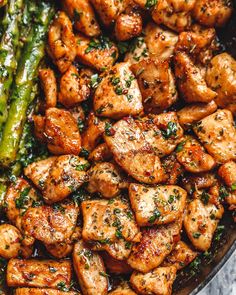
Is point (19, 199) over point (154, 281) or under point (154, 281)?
over

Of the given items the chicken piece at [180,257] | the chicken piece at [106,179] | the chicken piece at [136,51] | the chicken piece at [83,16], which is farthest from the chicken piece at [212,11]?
the chicken piece at [180,257]

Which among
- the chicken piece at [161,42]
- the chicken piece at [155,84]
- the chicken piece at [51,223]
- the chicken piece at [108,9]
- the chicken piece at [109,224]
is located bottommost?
the chicken piece at [51,223]

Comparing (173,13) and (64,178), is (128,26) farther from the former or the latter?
(64,178)

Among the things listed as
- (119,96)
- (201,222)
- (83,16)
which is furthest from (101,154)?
(83,16)

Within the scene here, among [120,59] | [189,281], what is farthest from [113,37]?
[189,281]

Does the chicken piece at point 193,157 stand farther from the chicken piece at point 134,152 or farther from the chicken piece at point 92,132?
the chicken piece at point 92,132

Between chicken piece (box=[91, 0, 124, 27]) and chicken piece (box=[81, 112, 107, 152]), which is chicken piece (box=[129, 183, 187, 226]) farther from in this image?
chicken piece (box=[91, 0, 124, 27])
